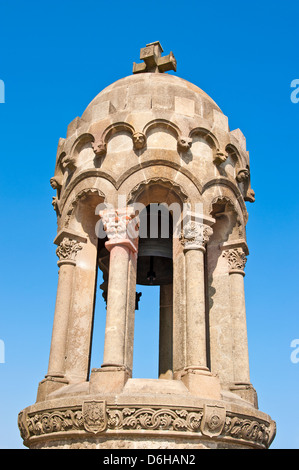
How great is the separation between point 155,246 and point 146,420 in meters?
4.81

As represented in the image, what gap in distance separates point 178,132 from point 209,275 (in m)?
2.82

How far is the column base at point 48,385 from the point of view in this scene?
31.4 ft

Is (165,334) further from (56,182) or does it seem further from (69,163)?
(69,163)

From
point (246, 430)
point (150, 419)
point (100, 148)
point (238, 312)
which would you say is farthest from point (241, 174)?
point (150, 419)

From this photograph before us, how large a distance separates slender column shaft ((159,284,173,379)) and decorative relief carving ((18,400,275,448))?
13.8 ft

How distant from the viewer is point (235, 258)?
11.2m

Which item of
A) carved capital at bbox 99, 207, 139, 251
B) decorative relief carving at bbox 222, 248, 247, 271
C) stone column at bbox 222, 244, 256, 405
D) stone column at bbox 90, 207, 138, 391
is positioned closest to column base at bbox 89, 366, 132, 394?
stone column at bbox 90, 207, 138, 391

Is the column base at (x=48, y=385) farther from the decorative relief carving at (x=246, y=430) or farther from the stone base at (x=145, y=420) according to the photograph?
the decorative relief carving at (x=246, y=430)

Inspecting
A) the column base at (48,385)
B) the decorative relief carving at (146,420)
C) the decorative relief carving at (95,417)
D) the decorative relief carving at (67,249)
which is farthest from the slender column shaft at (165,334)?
the decorative relief carving at (95,417)

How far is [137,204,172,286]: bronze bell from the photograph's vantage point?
1232cm

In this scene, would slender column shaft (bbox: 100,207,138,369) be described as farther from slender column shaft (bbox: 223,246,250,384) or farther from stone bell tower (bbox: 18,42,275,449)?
slender column shaft (bbox: 223,246,250,384)

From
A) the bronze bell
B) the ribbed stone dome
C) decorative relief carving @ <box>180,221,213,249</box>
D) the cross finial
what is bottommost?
decorative relief carving @ <box>180,221,213,249</box>

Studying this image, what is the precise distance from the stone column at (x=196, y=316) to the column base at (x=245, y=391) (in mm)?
1208
